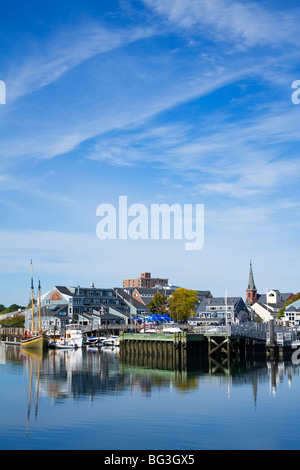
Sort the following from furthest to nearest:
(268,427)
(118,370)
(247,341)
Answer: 1. (247,341)
2. (118,370)
3. (268,427)

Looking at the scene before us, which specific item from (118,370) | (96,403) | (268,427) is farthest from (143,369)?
(268,427)

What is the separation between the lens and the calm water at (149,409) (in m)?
28.2

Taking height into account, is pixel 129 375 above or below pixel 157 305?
below

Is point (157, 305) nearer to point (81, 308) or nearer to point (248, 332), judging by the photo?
point (81, 308)

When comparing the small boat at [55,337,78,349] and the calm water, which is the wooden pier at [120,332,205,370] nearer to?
the calm water

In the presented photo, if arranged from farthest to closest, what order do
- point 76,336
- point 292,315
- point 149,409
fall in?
point 292,315
point 76,336
point 149,409

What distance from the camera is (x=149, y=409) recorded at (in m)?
36.5

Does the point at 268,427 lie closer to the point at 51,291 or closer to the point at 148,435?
the point at 148,435

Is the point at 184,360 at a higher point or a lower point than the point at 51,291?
lower

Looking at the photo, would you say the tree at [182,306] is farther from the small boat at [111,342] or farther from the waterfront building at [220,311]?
the small boat at [111,342]

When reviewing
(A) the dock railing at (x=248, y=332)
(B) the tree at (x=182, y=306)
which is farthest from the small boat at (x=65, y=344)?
(B) the tree at (x=182, y=306)

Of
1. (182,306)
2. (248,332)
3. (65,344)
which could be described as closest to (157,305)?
(182,306)
